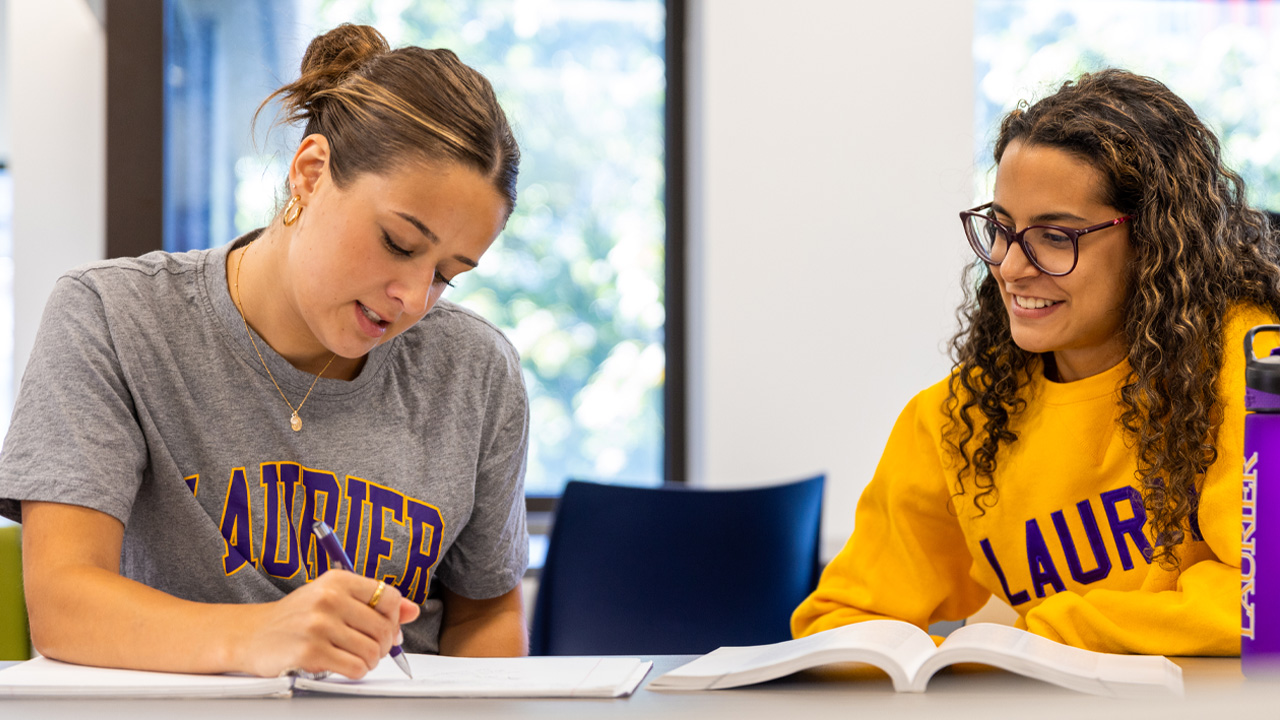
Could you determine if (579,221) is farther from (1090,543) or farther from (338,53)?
(1090,543)

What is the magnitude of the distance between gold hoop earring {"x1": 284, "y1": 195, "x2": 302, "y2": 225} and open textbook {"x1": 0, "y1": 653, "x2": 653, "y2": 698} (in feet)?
1.64

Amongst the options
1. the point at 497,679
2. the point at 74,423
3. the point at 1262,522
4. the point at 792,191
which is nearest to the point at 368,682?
the point at 497,679

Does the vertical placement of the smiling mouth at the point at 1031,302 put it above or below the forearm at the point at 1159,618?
above

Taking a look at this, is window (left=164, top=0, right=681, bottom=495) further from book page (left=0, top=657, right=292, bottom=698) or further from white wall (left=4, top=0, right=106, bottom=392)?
book page (left=0, top=657, right=292, bottom=698)

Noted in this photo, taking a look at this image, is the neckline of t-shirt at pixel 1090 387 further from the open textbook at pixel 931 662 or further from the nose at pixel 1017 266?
the open textbook at pixel 931 662

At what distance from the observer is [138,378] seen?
1.08m

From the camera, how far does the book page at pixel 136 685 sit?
2.45ft

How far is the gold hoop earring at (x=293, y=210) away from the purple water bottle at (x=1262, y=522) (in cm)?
91

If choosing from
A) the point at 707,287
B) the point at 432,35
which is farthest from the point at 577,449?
the point at 432,35

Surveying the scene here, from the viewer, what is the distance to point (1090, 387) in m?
1.18

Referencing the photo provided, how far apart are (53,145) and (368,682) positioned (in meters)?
2.45

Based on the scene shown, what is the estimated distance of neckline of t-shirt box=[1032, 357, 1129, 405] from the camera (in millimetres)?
1173

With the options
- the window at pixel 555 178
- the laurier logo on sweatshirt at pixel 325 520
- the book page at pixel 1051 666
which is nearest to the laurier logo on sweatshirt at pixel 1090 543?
the book page at pixel 1051 666

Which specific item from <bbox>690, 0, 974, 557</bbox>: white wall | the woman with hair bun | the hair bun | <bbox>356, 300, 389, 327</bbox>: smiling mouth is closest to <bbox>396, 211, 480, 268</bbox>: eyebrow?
the woman with hair bun
